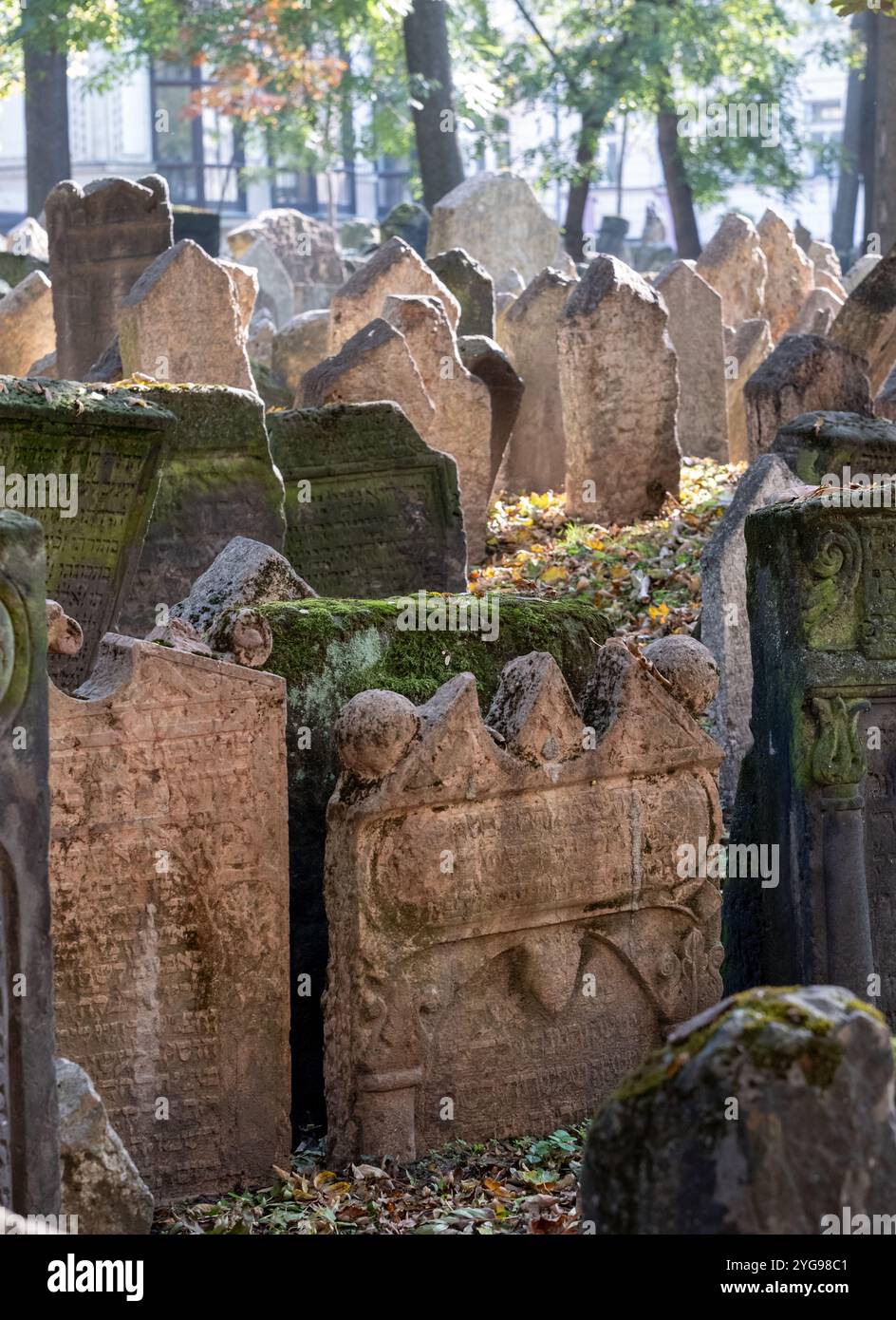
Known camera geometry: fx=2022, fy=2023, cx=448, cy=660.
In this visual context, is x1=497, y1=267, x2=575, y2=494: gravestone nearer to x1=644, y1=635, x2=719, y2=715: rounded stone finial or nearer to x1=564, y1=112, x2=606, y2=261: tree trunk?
x1=644, y1=635, x2=719, y2=715: rounded stone finial

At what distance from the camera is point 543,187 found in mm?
28484

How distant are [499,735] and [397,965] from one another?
751 mm

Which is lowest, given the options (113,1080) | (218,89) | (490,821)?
(113,1080)

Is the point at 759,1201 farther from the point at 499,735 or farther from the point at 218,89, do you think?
the point at 218,89

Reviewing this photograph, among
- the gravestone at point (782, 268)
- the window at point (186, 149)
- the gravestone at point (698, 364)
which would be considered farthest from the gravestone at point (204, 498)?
the window at point (186, 149)

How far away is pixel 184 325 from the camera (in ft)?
41.7

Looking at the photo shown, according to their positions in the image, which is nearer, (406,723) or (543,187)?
(406,723)

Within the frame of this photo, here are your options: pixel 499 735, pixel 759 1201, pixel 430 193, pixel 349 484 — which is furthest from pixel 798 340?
pixel 430 193

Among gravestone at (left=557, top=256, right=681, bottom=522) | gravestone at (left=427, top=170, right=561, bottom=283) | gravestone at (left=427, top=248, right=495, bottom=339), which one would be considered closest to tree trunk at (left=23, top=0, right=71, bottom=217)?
gravestone at (left=427, top=170, right=561, bottom=283)

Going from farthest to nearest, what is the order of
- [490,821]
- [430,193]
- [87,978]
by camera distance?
[430,193] < [490,821] < [87,978]

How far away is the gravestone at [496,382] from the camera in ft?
43.0

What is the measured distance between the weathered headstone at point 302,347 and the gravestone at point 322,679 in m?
10.5

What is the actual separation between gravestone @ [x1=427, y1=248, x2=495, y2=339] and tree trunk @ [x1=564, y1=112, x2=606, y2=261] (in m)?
10.7

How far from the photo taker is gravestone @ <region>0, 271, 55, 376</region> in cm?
1745
